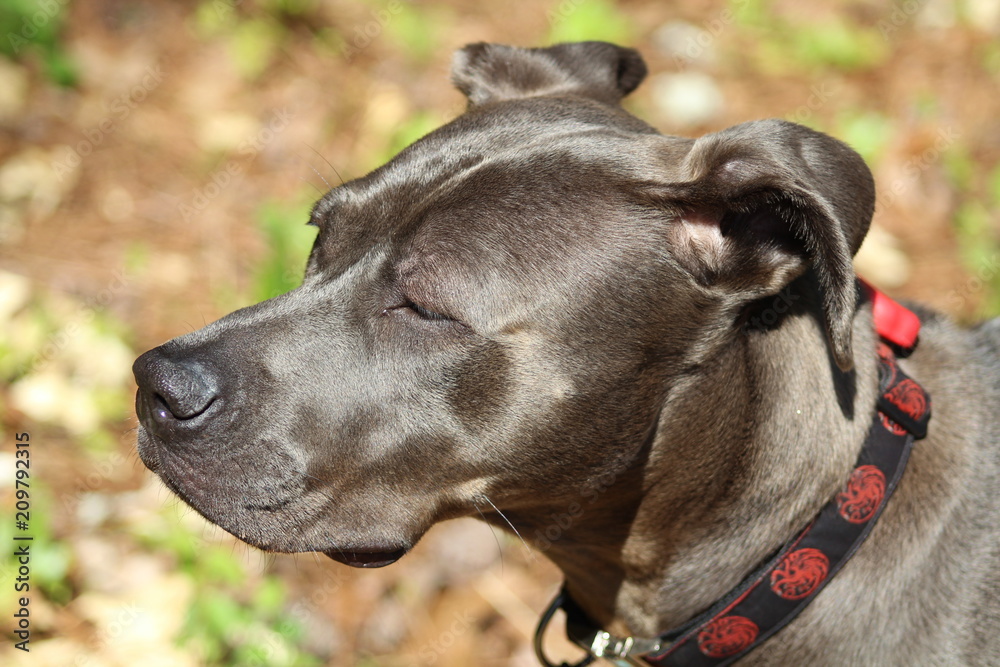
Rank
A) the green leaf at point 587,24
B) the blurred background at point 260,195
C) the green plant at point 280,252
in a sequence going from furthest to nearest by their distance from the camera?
the green leaf at point 587,24 → the green plant at point 280,252 → the blurred background at point 260,195

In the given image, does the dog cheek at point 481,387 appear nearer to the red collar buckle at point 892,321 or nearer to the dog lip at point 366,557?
the dog lip at point 366,557

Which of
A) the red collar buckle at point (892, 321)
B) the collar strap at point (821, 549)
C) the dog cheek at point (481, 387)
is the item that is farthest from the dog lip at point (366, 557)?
the red collar buckle at point (892, 321)

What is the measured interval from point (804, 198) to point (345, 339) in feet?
4.12

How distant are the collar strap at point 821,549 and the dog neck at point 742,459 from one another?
4 centimetres

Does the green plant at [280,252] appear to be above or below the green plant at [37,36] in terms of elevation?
below

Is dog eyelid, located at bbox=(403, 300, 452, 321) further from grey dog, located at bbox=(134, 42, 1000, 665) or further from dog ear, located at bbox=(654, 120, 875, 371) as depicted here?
dog ear, located at bbox=(654, 120, 875, 371)

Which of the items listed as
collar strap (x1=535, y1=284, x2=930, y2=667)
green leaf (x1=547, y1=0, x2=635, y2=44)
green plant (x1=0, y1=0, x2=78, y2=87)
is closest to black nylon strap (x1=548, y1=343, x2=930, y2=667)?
collar strap (x1=535, y1=284, x2=930, y2=667)

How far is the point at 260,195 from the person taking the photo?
5887 millimetres

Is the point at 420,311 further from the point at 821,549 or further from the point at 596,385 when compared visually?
the point at 821,549

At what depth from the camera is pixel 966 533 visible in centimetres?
272

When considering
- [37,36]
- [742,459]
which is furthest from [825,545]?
[37,36]

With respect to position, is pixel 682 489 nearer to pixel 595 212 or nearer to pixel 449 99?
pixel 595 212

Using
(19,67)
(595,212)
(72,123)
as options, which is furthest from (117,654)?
(19,67)

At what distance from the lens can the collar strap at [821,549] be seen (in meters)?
2.60
